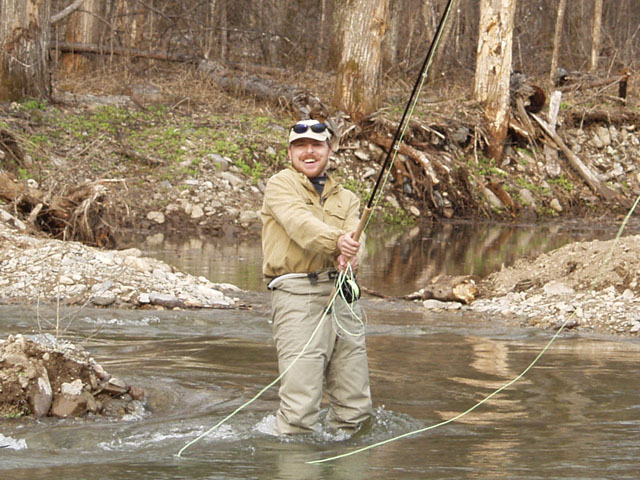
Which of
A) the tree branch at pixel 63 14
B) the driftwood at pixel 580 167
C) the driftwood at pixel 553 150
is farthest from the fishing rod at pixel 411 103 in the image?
the driftwood at pixel 580 167

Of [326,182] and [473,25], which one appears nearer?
[326,182]

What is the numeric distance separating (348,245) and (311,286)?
459 mm

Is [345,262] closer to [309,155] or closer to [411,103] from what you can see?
[309,155]

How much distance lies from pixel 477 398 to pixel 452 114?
16.0 metres

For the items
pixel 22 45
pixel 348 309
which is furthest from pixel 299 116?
pixel 348 309

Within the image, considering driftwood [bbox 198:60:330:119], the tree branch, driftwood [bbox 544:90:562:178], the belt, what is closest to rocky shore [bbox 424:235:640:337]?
the belt

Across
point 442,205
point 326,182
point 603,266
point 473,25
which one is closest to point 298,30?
point 473,25

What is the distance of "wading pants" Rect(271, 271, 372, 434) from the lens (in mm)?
5527

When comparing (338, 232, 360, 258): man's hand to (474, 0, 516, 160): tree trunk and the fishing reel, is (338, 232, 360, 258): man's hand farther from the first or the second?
(474, 0, 516, 160): tree trunk

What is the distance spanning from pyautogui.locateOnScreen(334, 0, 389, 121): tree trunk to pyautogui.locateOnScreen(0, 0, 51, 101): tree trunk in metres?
5.82

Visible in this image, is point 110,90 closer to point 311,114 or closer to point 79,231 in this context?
point 311,114

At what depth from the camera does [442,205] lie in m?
20.8

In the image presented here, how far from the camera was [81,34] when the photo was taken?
24.6 metres

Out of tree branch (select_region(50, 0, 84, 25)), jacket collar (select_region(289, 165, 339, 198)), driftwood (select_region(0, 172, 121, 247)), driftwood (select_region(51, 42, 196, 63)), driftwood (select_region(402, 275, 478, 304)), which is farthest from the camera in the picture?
driftwood (select_region(51, 42, 196, 63))
